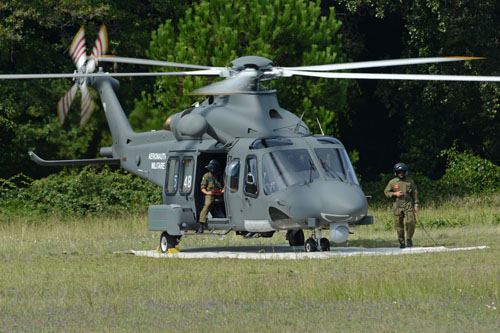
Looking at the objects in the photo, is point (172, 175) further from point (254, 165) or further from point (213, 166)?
point (254, 165)

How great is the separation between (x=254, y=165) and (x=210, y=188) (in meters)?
1.54

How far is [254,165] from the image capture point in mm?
18516

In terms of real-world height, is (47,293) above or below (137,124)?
below

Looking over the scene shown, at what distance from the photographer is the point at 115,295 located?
43.7 feet

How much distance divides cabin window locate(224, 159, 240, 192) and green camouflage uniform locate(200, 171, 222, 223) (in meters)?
0.65

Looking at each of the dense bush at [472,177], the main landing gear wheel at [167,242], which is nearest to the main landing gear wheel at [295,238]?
the main landing gear wheel at [167,242]

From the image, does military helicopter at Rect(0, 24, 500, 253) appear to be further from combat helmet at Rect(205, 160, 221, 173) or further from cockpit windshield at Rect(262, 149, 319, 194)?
combat helmet at Rect(205, 160, 221, 173)

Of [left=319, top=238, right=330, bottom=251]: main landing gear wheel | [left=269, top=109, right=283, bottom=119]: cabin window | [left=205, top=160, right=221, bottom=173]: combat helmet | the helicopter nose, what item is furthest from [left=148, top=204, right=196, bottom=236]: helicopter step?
the helicopter nose

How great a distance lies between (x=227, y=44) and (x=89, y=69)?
30.4 ft

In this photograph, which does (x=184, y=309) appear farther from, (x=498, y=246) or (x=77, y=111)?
(x=77, y=111)

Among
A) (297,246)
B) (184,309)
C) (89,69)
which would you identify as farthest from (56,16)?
(184,309)

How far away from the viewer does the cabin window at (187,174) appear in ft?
66.0

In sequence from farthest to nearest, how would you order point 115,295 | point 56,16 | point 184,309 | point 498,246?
point 56,16
point 498,246
point 115,295
point 184,309

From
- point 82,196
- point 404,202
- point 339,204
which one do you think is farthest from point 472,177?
point 339,204
